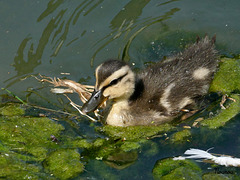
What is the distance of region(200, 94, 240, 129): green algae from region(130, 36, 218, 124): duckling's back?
38 centimetres

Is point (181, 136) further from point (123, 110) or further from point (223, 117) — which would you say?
point (123, 110)

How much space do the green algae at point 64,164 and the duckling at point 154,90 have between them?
544 mm

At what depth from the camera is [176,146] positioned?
4.02 m

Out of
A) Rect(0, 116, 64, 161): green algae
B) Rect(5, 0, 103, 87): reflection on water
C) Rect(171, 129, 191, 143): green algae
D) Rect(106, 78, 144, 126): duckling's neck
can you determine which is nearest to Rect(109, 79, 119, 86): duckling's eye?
Rect(106, 78, 144, 126): duckling's neck

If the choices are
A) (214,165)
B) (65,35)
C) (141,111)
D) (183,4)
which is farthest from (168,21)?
(214,165)

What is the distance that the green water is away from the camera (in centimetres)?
521

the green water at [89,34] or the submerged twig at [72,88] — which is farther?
the green water at [89,34]

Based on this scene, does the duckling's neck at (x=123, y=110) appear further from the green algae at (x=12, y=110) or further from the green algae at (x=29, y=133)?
the green algae at (x=12, y=110)

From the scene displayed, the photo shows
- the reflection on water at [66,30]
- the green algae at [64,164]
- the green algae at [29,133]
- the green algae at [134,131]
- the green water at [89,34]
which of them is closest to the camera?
the green algae at [64,164]

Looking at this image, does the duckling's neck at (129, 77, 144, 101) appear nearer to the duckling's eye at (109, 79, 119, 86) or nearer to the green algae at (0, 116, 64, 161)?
the duckling's eye at (109, 79, 119, 86)

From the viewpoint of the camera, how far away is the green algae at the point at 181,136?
4.12 m

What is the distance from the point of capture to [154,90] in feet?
14.8

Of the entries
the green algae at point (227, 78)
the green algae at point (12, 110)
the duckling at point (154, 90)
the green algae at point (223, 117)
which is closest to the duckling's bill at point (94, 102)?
the duckling at point (154, 90)

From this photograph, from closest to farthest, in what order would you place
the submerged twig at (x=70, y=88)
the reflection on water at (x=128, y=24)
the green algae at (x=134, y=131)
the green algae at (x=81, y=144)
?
1. the green algae at (x=81, y=144)
2. the green algae at (x=134, y=131)
3. the submerged twig at (x=70, y=88)
4. the reflection on water at (x=128, y=24)
